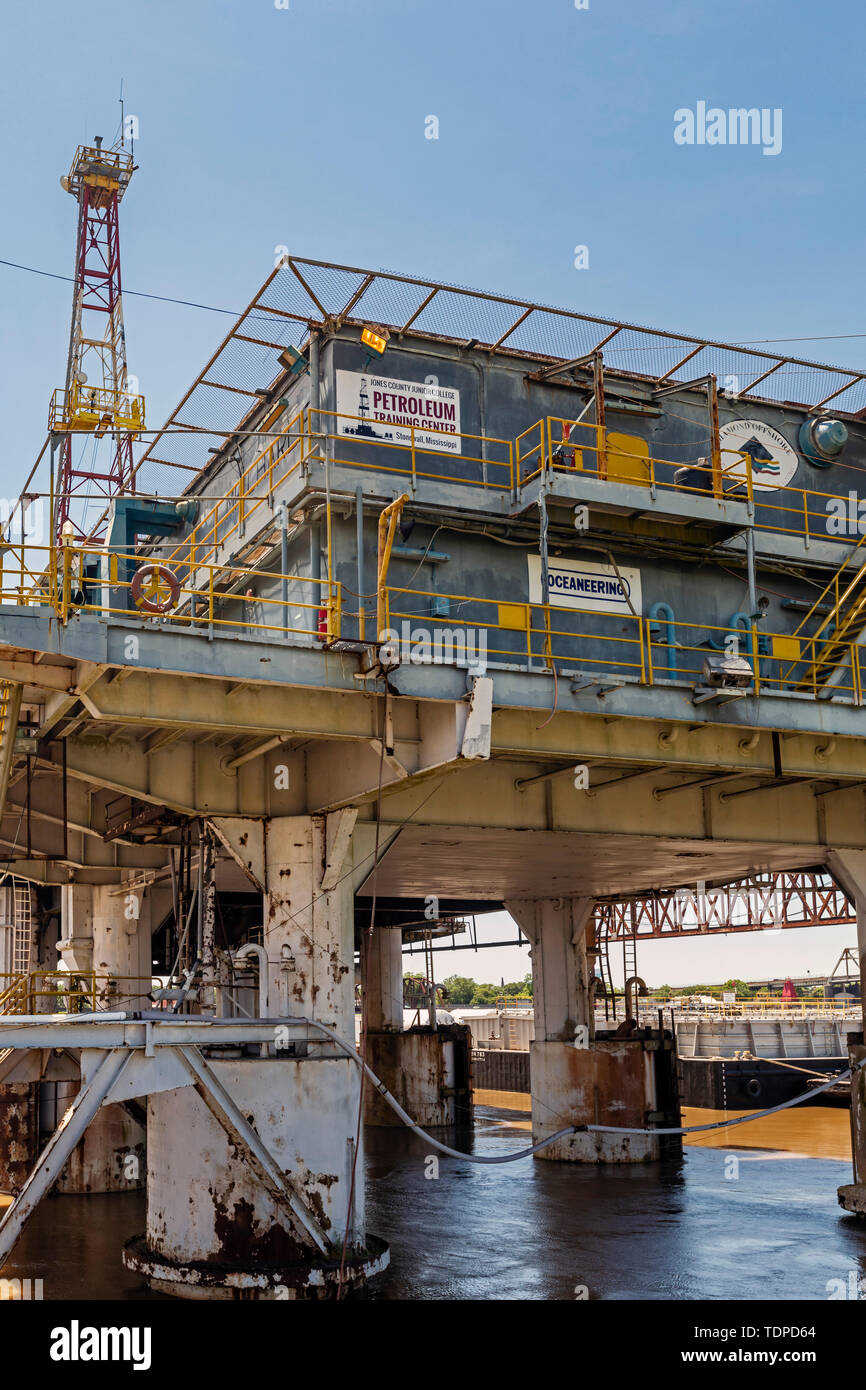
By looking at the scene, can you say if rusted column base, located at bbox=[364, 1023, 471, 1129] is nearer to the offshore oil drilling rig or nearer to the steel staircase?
the offshore oil drilling rig

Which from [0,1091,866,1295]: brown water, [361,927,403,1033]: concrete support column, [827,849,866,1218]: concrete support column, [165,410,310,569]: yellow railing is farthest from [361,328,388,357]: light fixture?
[361,927,403,1033]: concrete support column

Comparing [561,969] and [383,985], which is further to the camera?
[383,985]

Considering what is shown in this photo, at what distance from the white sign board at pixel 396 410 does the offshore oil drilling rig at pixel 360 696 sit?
0.06 m

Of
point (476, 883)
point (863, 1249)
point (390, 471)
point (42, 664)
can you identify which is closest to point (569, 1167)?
point (476, 883)

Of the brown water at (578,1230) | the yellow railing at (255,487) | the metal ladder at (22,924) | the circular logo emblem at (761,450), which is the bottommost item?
the brown water at (578,1230)

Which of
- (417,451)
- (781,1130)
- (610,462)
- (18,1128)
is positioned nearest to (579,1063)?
(781,1130)

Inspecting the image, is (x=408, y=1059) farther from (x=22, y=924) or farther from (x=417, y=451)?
(x=417, y=451)

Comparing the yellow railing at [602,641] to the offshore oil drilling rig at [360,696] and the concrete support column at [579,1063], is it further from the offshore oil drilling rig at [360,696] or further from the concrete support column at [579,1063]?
the concrete support column at [579,1063]

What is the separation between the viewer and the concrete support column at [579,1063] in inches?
1244

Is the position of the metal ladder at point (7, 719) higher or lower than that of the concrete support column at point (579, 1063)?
higher

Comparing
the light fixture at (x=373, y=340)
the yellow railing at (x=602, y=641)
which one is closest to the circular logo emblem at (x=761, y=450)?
the yellow railing at (x=602, y=641)

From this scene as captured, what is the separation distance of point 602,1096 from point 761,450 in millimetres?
16280

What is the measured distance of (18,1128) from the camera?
29469 millimetres
